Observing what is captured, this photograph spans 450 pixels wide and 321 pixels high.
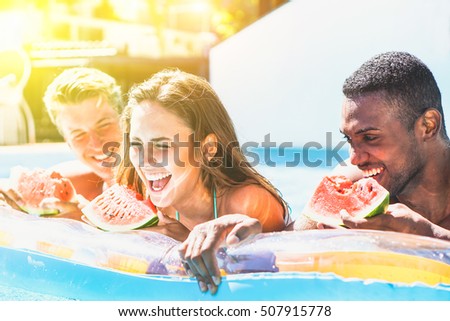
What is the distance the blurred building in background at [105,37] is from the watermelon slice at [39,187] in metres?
0.18

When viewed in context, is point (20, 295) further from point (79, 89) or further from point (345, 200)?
point (345, 200)

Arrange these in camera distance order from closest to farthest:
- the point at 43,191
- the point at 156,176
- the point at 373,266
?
the point at 373,266
the point at 156,176
the point at 43,191

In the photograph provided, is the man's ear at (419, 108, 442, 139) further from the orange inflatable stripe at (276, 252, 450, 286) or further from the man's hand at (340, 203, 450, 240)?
the orange inflatable stripe at (276, 252, 450, 286)

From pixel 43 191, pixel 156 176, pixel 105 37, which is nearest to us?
pixel 156 176

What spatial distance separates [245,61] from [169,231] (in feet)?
3.06

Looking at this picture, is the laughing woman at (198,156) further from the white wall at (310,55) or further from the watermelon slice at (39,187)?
the watermelon slice at (39,187)

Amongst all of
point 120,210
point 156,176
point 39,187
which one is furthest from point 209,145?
point 39,187

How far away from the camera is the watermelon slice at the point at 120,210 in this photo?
348 centimetres

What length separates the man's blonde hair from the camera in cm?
356

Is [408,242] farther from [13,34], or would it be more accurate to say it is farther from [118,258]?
[13,34]

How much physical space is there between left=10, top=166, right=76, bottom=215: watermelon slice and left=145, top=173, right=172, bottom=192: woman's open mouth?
18.8 inches

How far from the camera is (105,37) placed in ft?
11.6

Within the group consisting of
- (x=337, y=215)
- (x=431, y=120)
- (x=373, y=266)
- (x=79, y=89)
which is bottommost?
(x=373, y=266)

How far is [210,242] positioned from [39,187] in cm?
104
